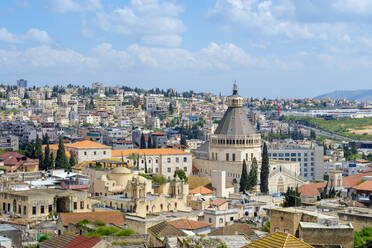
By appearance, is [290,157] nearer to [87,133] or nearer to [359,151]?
[359,151]

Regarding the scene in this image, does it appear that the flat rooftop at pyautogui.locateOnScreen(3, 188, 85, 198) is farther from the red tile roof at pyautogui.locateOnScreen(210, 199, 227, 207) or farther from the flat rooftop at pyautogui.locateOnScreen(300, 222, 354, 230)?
the flat rooftop at pyautogui.locateOnScreen(300, 222, 354, 230)

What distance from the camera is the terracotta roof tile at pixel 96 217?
35.9m

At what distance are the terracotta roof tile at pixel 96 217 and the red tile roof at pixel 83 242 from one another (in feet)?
33.2

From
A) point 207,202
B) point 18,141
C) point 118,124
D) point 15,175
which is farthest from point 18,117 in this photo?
point 207,202

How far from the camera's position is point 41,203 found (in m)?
40.9

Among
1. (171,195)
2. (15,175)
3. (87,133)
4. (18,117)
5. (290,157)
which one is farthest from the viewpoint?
(18,117)

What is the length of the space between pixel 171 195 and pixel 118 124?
113 meters

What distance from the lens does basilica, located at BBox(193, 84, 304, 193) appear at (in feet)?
233

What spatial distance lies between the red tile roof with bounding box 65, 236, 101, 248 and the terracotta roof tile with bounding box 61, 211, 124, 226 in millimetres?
10116

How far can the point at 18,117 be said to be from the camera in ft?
516

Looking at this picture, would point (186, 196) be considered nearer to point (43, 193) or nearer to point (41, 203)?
point (43, 193)

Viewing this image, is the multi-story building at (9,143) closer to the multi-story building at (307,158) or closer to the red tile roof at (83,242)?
the multi-story building at (307,158)

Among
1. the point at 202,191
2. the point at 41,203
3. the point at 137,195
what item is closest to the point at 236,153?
the point at 202,191

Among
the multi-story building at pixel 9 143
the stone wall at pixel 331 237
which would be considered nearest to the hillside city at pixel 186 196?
the stone wall at pixel 331 237
